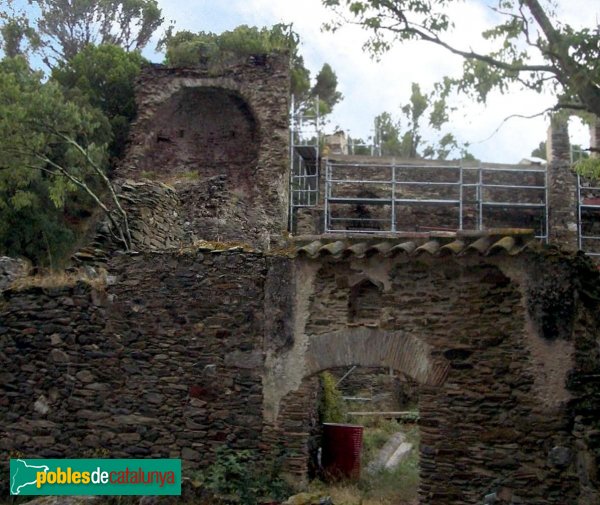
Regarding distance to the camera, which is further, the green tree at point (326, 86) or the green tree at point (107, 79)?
the green tree at point (326, 86)

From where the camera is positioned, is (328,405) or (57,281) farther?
(328,405)

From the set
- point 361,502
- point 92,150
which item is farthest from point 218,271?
point 92,150

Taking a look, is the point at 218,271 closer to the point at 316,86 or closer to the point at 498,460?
the point at 498,460

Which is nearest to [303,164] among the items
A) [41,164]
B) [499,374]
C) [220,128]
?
[220,128]

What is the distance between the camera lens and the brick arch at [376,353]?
8.27 meters

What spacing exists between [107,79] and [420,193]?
8.85 m

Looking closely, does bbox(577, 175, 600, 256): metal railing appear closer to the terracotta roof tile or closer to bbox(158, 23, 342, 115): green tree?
bbox(158, 23, 342, 115): green tree

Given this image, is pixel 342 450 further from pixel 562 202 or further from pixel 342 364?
pixel 562 202

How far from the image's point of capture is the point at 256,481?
8.48 meters

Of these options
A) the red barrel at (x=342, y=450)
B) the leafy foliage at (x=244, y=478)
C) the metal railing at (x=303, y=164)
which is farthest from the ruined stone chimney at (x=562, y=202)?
the leafy foliage at (x=244, y=478)

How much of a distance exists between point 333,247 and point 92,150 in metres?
6.68

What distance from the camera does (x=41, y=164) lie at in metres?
14.0

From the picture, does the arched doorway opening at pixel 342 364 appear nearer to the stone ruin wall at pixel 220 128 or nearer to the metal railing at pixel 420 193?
the stone ruin wall at pixel 220 128

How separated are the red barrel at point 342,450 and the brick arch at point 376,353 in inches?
72.4
